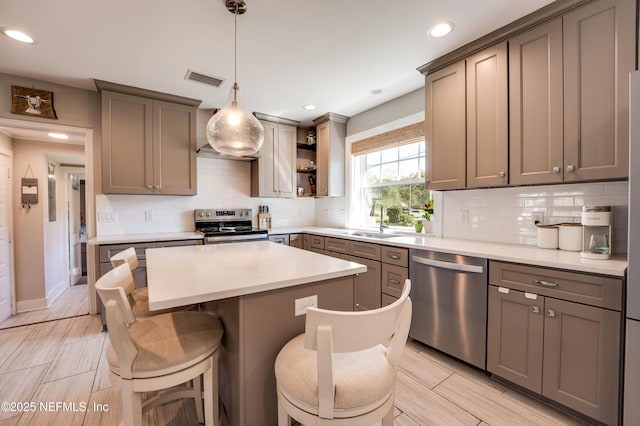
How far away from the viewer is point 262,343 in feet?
4.13

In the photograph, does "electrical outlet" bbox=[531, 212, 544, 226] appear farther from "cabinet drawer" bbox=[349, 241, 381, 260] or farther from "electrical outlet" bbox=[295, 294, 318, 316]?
"electrical outlet" bbox=[295, 294, 318, 316]

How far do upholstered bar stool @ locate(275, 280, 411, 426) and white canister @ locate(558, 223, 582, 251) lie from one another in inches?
64.8

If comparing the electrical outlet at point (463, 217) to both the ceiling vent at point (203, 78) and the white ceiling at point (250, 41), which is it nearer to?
the white ceiling at point (250, 41)

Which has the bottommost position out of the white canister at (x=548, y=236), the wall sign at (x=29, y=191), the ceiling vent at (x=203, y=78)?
the white canister at (x=548, y=236)

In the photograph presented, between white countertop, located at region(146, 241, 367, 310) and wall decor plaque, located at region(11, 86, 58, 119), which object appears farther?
wall decor plaque, located at region(11, 86, 58, 119)

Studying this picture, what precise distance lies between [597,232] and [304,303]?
1837mm

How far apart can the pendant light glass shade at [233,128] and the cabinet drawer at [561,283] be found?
1.85 meters

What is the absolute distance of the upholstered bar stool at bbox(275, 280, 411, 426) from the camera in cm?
82

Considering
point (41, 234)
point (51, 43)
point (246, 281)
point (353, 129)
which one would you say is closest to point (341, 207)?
point (353, 129)

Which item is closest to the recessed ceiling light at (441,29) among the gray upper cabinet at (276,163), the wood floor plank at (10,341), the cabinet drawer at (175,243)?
the gray upper cabinet at (276,163)

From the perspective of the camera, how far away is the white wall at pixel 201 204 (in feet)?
10.9

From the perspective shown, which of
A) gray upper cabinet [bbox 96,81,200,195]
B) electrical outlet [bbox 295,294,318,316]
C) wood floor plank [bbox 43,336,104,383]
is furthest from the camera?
gray upper cabinet [bbox 96,81,200,195]

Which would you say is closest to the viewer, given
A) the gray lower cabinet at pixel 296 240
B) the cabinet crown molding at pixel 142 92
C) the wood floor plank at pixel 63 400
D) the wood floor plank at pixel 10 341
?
the wood floor plank at pixel 63 400

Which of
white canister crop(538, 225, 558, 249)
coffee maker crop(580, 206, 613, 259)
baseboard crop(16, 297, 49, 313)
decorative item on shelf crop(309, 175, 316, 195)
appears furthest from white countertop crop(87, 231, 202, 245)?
coffee maker crop(580, 206, 613, 259)
